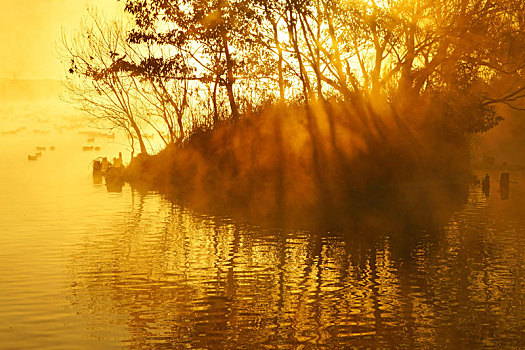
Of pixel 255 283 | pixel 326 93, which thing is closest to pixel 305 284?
pixel 255 283

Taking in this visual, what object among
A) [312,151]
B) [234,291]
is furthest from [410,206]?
[234,291]

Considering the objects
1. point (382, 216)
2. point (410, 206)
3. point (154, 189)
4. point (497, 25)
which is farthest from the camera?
point (154, 189)

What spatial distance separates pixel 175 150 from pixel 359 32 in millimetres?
→ 14850

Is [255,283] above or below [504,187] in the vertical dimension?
below

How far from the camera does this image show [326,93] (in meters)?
41.2

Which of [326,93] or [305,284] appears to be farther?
[326,93]

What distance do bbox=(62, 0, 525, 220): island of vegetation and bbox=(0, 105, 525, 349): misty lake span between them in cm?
965

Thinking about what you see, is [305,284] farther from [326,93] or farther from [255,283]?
[326,93]

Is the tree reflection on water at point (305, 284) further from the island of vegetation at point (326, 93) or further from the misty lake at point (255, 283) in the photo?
the island of vegetation at point (326, 93)

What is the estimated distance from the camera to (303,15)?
1474 inches

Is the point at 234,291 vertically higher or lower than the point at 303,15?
lower

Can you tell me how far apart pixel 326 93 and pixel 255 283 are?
2535cm

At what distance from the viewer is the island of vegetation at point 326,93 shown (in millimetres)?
38438

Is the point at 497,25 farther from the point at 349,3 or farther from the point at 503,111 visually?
the point at 503,111
